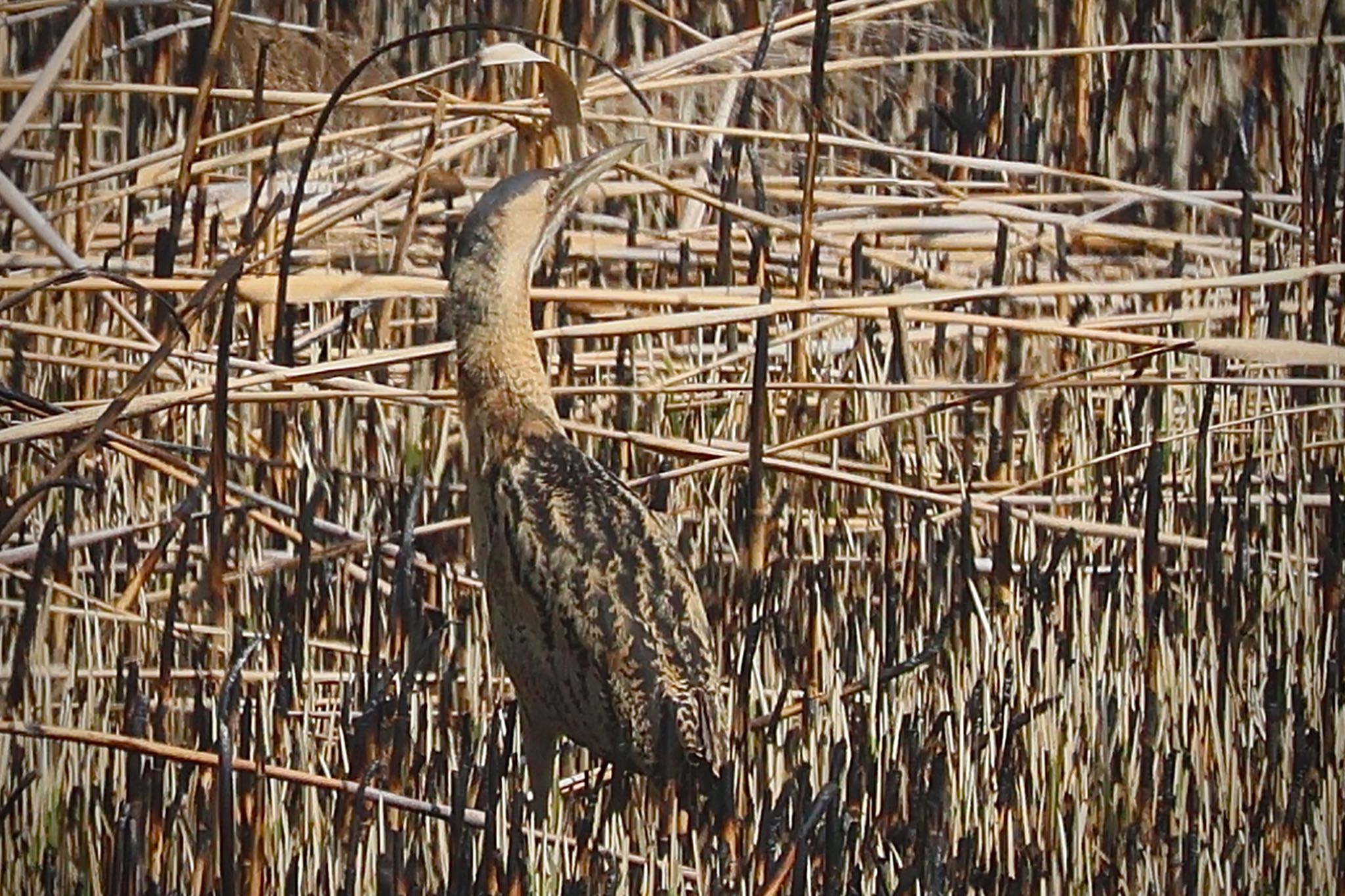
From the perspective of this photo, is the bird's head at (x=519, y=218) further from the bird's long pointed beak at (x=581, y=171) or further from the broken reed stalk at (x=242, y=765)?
the broken reed stalk at (x=242, y=765)

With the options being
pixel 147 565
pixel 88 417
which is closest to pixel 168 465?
pixel 147 565

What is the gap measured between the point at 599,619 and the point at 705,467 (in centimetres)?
41

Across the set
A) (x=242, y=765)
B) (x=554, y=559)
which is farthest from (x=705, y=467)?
(x=242, y=765)

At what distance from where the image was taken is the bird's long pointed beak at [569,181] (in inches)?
99.5

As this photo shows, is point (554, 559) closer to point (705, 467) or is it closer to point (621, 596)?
point (621, 596)

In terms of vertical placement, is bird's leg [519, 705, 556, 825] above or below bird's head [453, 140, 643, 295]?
below

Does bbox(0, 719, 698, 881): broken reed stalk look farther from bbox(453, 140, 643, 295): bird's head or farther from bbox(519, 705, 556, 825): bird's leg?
bbox(453, 140, 643, 295): bird's head

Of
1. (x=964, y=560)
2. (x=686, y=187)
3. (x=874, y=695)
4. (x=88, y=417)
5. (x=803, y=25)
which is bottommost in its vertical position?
(x=874, y=695)

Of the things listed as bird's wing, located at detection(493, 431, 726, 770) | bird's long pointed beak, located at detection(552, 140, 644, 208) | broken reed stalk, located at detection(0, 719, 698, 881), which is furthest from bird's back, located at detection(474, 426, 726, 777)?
bird's long pointed beak, located at detection(552, 140, 644, 208)

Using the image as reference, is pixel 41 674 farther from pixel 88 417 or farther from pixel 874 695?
pixel 874 695

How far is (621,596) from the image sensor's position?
2307 millimetres

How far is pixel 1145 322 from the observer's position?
9.67 feet

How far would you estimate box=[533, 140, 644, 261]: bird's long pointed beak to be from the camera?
2527 millimetres

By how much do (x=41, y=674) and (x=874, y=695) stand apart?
1.02 m
